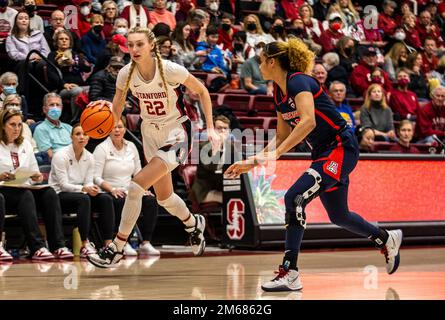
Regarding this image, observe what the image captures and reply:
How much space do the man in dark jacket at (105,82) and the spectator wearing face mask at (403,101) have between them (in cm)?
558

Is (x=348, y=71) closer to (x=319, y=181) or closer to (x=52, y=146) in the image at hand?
(x=52, y=146)

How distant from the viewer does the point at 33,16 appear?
12727 millimetres

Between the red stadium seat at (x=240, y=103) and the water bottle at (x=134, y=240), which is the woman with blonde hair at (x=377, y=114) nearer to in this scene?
the red stadium seat at (x=240, y=103)

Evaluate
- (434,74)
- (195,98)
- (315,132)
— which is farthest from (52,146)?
(434,74)

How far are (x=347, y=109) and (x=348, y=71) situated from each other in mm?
2502

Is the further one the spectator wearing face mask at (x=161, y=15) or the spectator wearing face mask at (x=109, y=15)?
the spectator wearing face mask at (x=161, y=15)

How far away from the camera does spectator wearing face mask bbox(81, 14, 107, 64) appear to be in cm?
1298

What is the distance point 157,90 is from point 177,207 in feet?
3.89

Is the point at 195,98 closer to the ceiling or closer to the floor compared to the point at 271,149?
closer to the floor

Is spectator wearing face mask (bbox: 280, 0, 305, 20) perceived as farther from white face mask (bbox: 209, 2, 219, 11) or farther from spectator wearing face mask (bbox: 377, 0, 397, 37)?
spectator wearing face mask (bbox: 377, 0, 397, 37)

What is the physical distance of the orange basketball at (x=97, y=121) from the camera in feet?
25.6

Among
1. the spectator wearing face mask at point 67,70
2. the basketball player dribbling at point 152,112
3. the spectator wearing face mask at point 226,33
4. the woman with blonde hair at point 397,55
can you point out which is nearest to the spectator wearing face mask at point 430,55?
the woman with blonde hair at point 397,55

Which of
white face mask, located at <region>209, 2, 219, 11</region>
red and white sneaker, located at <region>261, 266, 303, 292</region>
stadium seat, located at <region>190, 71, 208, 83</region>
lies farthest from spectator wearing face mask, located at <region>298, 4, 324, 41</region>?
red and white sneaker, located at <region>261, 266, 303, 292</region>

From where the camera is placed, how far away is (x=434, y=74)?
56.5 feet
